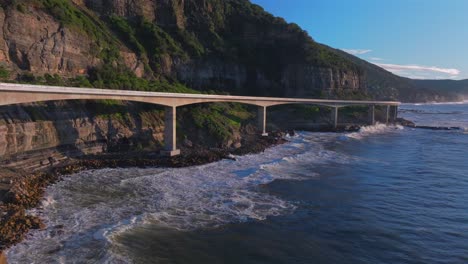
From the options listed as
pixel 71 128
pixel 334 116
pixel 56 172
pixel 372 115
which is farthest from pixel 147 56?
pixel 372 115

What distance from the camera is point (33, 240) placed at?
1681 cm

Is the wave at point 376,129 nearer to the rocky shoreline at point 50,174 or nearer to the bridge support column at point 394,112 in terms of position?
the bridge support column at point 394,112

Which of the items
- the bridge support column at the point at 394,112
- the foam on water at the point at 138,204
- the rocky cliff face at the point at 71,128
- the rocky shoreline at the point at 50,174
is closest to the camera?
the foam on water at the point at 138,204

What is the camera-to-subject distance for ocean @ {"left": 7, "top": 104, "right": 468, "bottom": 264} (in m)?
16.4

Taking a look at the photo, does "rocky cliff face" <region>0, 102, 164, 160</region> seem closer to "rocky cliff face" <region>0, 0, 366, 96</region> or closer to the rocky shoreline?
the rocky shoreline

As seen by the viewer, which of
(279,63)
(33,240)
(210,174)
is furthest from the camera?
(279,63)

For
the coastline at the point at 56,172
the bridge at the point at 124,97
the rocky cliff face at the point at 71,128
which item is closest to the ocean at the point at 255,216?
the coastline at the point at 56,172

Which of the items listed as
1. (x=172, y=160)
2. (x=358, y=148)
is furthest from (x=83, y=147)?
(x=358, y=148)

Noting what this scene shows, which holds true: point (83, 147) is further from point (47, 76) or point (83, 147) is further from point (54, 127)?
point (47, 76)

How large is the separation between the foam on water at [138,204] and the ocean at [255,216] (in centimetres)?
7

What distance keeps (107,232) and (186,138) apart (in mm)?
27743

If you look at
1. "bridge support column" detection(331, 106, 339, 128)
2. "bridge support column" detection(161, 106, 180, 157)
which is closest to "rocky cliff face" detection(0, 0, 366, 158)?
"bridge support column" detection(161, 106, 180, 157)

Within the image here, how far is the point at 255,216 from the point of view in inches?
834

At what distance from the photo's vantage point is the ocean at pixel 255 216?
16.4 metres
